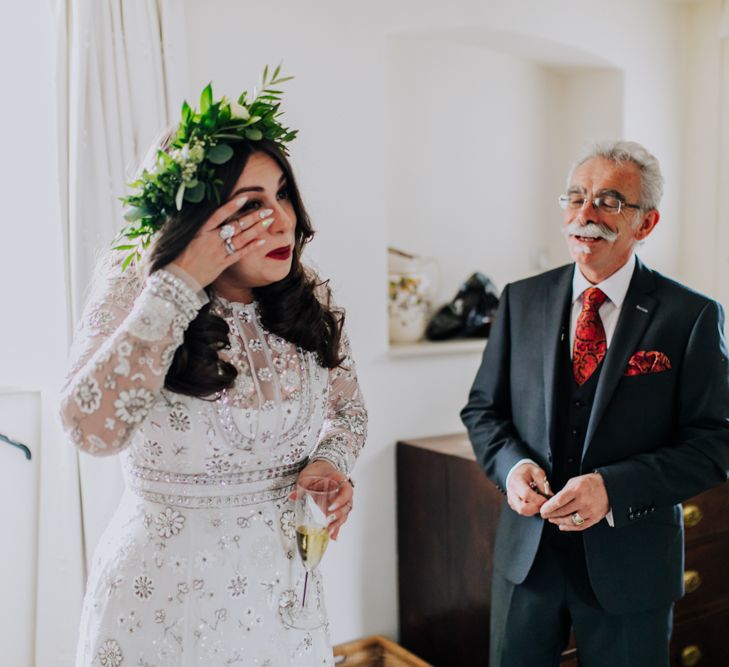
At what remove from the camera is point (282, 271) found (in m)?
1.57

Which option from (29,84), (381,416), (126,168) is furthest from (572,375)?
(29,84)

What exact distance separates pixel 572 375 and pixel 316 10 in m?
1.50

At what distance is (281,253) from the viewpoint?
5.15 ft

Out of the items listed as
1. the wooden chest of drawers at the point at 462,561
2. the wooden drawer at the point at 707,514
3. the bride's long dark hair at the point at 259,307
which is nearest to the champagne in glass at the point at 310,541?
the bride's long dark hair at the point at 259,307

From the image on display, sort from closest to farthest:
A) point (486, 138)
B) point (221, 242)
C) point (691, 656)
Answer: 1. point (221, 242)
2. point (691, 656)
3. point (486, 138)

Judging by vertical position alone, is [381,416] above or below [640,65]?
below

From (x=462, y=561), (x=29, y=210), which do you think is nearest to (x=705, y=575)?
(x=462, y=561)

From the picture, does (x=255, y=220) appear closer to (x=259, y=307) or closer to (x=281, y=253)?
(x=281, y=253)

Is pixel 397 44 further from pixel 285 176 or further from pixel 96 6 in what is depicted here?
pixel 285 176

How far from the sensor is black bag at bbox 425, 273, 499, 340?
3.31m

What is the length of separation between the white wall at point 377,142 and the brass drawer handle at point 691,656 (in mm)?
1019

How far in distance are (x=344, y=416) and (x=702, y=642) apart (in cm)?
195

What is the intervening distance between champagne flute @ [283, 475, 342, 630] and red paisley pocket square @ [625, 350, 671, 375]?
80cm

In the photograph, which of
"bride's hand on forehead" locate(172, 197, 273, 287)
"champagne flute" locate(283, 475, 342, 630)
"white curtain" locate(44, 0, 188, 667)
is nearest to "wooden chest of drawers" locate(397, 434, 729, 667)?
"white curtain" locate(44, 0, 188, 667)
